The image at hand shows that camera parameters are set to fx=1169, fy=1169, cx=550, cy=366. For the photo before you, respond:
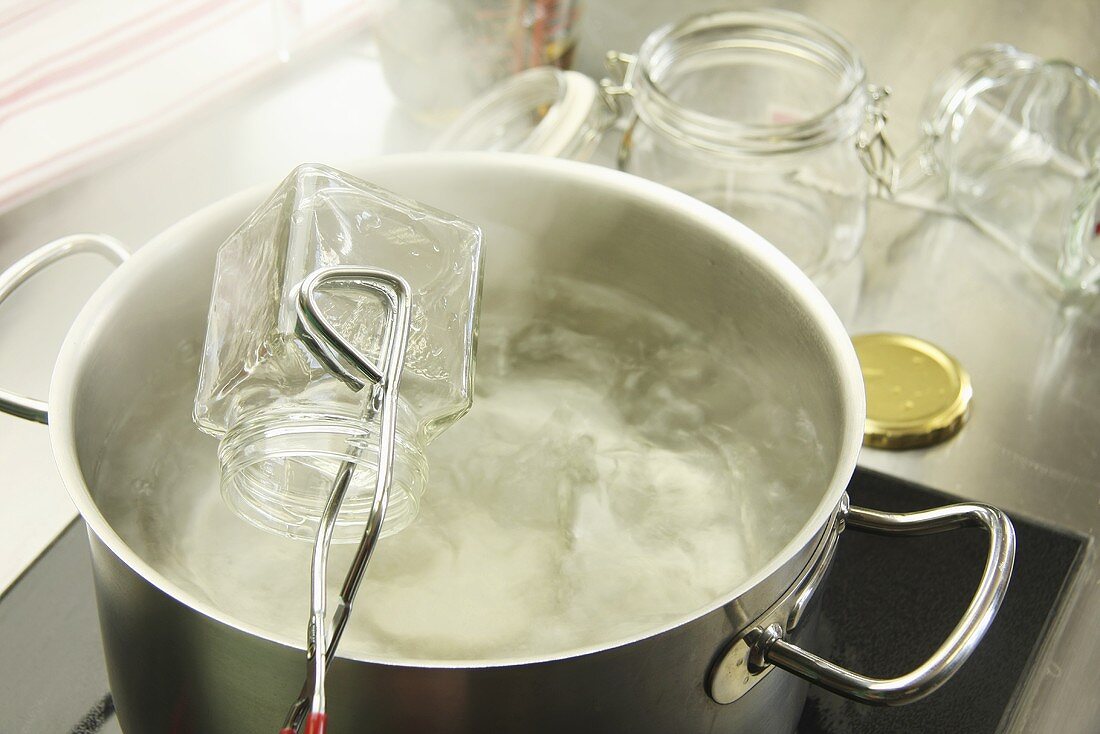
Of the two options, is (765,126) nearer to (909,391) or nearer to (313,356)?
(909,391)

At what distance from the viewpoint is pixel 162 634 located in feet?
1.20

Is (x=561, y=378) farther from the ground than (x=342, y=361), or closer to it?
closer to it

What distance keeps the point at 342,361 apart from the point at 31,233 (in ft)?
1.51

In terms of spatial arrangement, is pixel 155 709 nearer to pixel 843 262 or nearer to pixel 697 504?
pixel 697 504

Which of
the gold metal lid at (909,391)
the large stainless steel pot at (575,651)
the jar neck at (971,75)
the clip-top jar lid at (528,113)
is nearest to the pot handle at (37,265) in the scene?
the large stainless steel pot at (575,651)

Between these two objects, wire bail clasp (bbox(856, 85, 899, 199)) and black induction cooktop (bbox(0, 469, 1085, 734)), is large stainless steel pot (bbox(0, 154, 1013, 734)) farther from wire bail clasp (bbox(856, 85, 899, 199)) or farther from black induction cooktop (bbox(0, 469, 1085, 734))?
wire bail clasp (bbox(856, 85, 899, 199))

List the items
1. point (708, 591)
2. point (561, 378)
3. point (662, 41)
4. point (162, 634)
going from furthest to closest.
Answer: point (662, 41), point (561, 378), point (708, 591), point (162, 634)

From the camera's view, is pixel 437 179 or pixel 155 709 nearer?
pixel 155 709

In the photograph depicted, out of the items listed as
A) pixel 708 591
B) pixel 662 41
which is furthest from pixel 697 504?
pixel 662 41

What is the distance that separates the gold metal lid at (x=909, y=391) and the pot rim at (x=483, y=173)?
176mm

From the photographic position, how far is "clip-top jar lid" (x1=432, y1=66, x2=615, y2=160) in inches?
28.0

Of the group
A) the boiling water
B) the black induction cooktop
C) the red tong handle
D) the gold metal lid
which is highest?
the red tong handle

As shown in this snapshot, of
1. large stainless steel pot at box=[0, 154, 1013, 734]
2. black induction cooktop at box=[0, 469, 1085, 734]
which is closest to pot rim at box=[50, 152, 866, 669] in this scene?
large stainless steel pot at box=[0, 154, 1013, 734]

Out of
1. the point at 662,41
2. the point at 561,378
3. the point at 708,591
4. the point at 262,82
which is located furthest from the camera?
the point at 262,82
